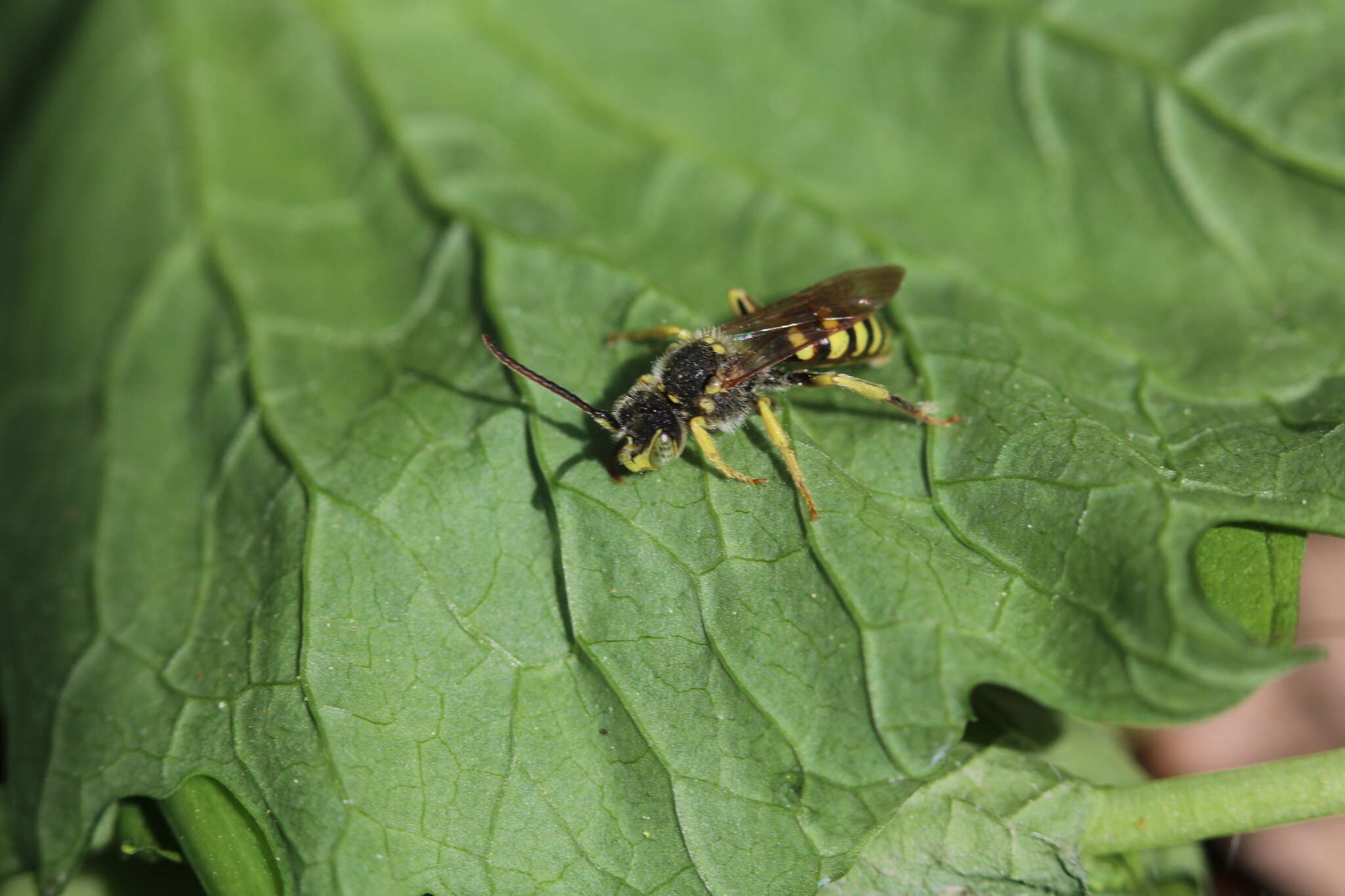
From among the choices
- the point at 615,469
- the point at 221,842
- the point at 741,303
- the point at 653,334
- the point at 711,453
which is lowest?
the point at 221,842

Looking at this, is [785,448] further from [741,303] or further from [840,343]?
[741,303]

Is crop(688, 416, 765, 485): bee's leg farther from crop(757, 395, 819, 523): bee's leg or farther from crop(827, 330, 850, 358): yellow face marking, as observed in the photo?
crop(827, 330, 850, 358): yellow face marking

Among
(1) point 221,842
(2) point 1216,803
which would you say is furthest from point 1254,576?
(1) point 221,842

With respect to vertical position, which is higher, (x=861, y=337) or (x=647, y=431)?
(x=861, y=337)

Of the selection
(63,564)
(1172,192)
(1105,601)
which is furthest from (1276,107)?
(63,564)

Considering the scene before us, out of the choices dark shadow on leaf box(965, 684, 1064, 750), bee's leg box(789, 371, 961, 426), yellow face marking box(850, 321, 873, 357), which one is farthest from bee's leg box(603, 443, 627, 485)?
dark shadow on leaf box(965, 684, 1064, 750)

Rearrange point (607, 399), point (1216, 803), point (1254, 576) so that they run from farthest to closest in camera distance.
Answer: point (607, 399) → point (1216, 803) → point (1254, 576)

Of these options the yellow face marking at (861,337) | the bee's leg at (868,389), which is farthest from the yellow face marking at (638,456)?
the yellow face marking at (861,337)

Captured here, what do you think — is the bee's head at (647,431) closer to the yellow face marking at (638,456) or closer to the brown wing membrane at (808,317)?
the yellow face marking at (638,456)

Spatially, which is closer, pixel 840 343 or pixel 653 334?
pixel 840 343

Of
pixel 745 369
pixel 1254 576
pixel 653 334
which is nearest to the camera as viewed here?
pixel 1254 576
